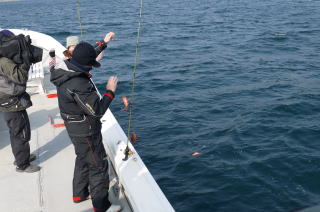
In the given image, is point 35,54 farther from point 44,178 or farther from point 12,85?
point 44,178

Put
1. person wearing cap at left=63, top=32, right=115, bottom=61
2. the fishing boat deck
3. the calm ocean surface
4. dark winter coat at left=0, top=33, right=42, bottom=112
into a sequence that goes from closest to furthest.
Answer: dark winter coat at left=0, top=33, right=42, bottom=112
the fishing boat deck
person wearing cap at left=63, top=32, right=115, bottom=61
the calm ocean surface

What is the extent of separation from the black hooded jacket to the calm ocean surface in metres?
3.14

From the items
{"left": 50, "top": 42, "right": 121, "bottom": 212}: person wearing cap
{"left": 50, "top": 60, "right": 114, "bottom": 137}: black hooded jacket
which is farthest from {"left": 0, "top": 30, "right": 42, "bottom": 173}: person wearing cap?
{"left": 50, "top": 60, "right": 114, "bottom": 137}: black hooded jacket

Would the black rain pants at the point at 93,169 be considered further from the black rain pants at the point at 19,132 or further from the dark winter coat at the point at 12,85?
the dark winter coat at the point at 12,85

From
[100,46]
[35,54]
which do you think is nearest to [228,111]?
[100,46]

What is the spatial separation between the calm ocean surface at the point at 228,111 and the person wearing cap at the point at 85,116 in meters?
2.55

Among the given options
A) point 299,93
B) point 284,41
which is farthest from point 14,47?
point 284,41

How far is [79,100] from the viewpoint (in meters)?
3.69

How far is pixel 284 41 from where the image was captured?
17.6 metres

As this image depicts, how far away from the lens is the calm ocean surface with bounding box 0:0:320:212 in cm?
687

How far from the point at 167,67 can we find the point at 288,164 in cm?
806

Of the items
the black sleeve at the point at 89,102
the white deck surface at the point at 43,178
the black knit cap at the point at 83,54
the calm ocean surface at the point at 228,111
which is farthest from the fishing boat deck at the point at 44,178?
the calm ocean surface at the point at 228,111

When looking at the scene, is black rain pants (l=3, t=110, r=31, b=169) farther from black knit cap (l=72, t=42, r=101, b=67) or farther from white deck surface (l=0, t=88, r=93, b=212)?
black knit cap (l=72, t=42, r=101, b=67)

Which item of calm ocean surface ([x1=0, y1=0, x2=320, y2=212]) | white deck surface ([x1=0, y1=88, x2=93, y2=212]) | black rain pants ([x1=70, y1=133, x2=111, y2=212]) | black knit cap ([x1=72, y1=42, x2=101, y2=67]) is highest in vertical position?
black knit cap ([x1=72, y1=42, x2=101, y2=67])
